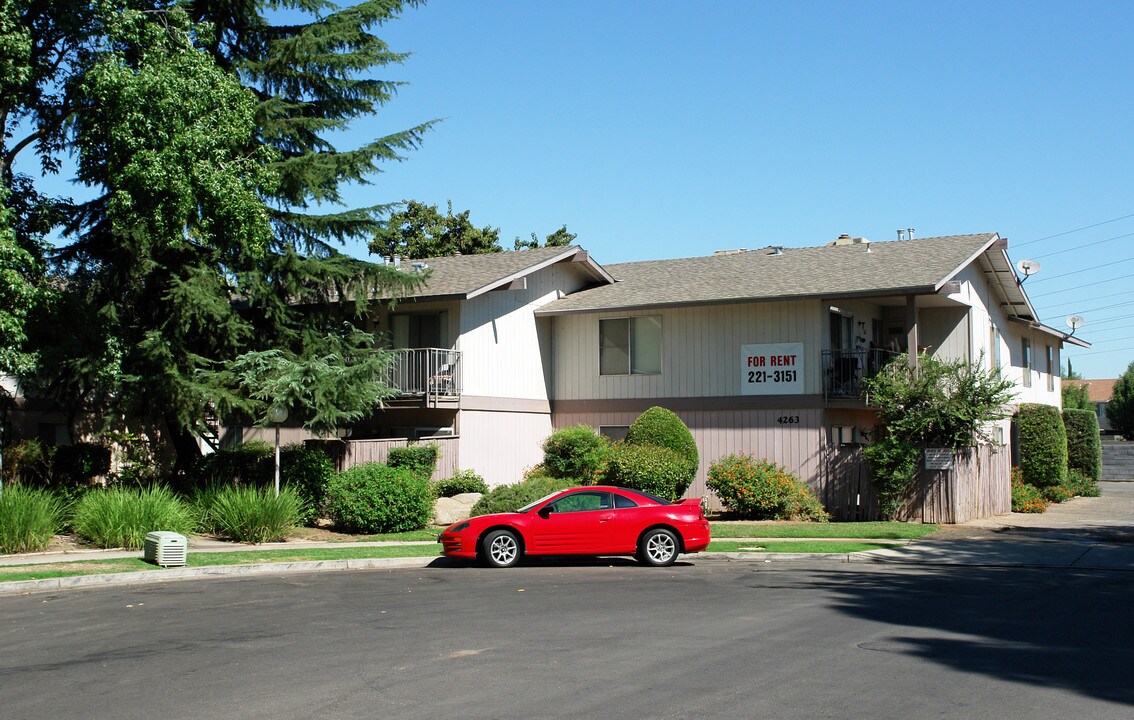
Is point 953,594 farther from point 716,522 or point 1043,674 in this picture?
point 716,522

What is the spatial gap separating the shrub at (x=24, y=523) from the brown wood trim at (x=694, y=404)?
14529mm

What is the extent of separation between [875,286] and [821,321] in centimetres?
171

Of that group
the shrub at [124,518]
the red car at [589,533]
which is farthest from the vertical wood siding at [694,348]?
the shrub at [124,518]

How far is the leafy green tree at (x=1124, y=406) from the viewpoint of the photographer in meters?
65.8

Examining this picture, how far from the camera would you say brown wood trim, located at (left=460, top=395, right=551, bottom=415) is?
2797 centimetres

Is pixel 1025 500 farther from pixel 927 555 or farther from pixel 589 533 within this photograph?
pixel 589 533

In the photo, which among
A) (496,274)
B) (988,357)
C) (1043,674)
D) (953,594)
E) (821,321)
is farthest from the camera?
(988,357)

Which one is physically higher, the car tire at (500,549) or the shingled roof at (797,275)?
the shingled roof at (797,275)

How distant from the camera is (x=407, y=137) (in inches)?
1012

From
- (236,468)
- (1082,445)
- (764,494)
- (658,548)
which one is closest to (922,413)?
(764,494)

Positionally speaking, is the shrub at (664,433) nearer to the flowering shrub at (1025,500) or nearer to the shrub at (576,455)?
the shrub at (576,455)

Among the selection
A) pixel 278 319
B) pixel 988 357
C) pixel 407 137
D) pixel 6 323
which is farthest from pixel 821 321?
pixel 6 323

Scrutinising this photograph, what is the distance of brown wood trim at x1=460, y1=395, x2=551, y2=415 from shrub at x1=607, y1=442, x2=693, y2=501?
13.3 feet

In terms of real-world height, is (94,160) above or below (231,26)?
below
